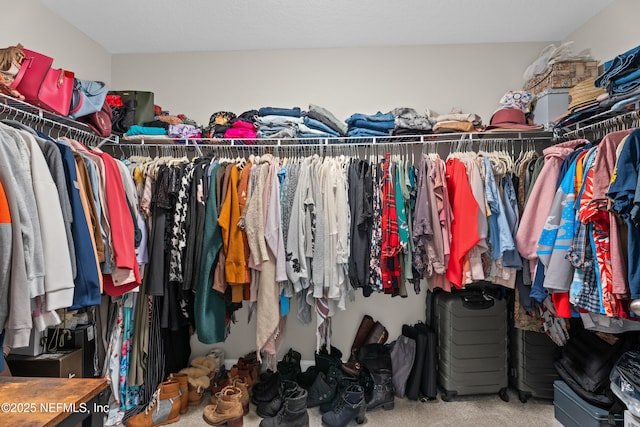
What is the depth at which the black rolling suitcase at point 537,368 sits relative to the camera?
7.29 ft

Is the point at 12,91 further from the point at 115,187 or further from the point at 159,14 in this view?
the point at 159,14

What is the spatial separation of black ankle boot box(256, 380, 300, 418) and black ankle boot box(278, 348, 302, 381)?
195 mm

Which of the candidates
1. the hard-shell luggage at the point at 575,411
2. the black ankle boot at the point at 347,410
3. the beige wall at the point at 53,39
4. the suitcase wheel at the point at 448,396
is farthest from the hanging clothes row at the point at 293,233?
the beige wall at the point at 53,39

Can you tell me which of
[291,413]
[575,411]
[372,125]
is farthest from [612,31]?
[291,413]

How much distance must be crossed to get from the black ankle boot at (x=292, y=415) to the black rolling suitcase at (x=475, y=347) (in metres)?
1.01

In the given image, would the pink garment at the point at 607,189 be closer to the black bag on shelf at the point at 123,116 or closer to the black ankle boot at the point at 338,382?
the black ankle boot at the point at 338,382

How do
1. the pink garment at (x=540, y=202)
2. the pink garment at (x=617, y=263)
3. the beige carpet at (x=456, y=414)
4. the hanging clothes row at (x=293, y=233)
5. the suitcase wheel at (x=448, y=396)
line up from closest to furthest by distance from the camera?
1. the pink garment at (x=617, y=263)
2. the pink garment at (x=540, y=202)
3. the hanging clothes row at (x=293, y=233)
4. the beige carpet at (x=456, y=414)
5. the suitcase wheel at (x=448, y=396)

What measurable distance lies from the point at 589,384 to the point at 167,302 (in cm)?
250

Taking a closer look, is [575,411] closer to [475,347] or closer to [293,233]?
[475,347]

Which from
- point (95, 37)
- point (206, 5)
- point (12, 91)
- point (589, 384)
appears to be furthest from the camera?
point (95, 37)

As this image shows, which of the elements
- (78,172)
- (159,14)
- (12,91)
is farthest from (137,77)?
(78,172)

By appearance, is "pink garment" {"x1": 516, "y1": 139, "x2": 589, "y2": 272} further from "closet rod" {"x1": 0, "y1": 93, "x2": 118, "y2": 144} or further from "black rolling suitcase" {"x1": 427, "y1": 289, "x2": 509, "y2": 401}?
"closet rod" {"x1": 0, "y1": 93, "x2": 118, "y2": 144}

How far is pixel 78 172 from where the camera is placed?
1.62 metres

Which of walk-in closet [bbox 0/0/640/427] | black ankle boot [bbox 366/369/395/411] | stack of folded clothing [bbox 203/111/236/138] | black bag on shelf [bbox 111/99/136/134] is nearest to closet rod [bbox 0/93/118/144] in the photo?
walk-in closet [bbox 0/0/640/427]
